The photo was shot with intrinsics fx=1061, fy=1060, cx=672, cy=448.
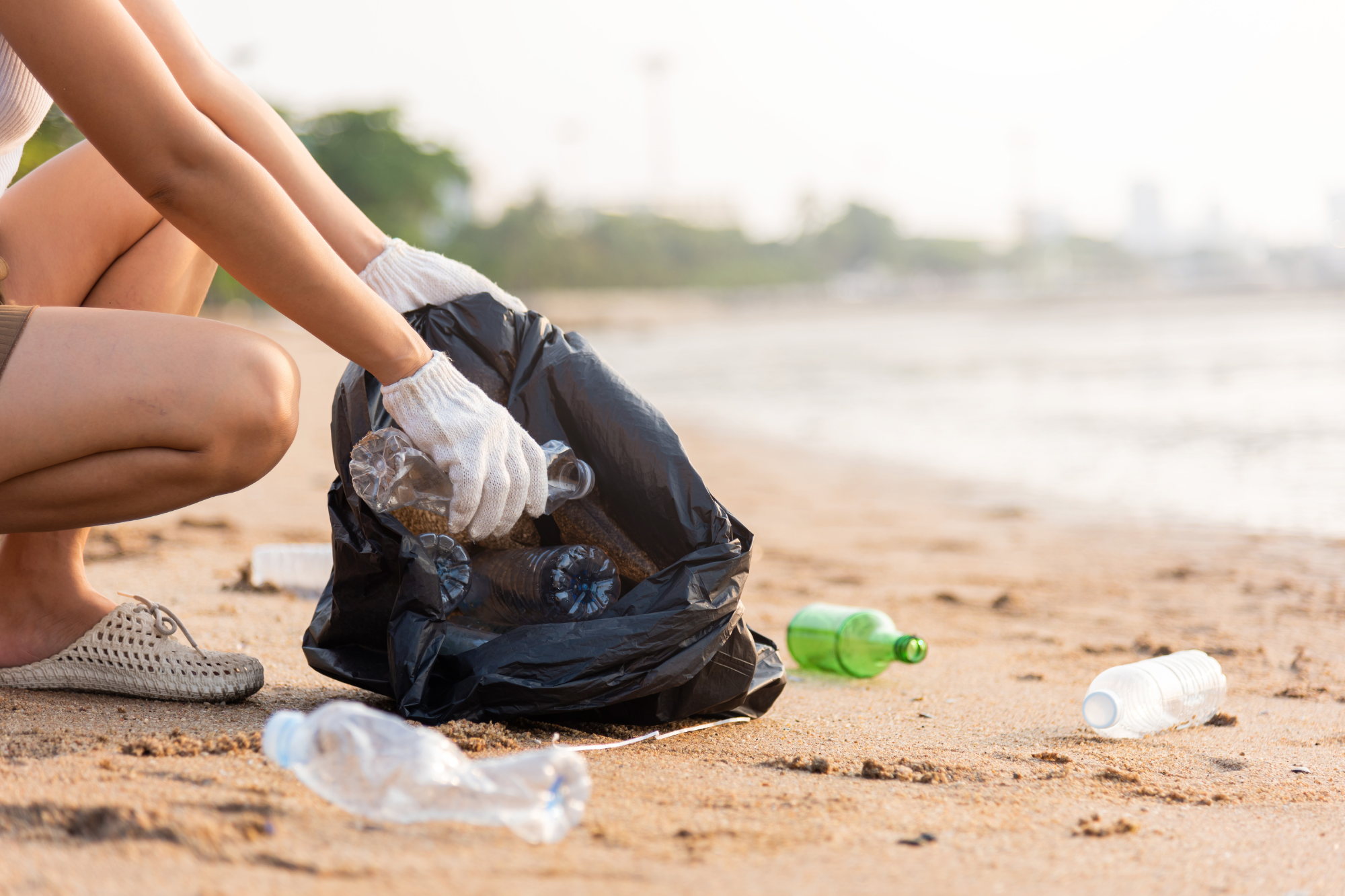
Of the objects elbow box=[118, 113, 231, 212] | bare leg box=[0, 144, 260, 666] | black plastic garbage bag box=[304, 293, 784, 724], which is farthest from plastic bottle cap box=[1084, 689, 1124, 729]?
bare leg box=[0, 144, 260, 666]

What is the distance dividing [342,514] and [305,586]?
1115mm

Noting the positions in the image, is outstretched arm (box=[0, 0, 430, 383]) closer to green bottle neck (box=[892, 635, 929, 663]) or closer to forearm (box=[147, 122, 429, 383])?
forearm (box=[147, 122, 429, 383])

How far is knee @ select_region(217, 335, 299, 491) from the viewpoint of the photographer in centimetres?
141

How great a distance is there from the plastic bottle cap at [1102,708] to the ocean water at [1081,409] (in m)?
2.76

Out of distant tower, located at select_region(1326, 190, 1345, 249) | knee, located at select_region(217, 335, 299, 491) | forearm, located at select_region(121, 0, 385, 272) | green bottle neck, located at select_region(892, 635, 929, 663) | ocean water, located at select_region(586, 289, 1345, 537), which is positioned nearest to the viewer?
knee, located at select_region(217, 335, 299, 491)

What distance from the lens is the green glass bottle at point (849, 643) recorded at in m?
2.13

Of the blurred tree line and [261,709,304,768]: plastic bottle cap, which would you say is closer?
[261,709,304,768]: plastic bottle cap

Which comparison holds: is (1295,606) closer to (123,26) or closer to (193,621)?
(193,621)

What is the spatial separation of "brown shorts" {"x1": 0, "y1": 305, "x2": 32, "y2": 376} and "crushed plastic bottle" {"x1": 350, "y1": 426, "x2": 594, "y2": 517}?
434 mm

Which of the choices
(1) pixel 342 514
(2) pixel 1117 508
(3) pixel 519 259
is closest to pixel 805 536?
(2) pixel 1117 508

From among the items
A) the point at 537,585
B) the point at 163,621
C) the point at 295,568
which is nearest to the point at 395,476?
the point at 537,585

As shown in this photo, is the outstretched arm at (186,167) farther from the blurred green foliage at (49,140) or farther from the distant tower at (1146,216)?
the distant tower at (1146,216)

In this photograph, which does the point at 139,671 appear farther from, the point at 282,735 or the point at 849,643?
the point at 849,643

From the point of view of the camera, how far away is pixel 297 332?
24.7 meters
